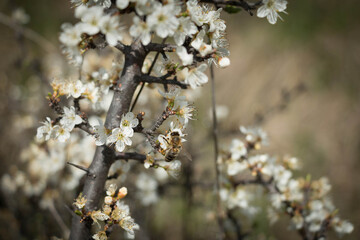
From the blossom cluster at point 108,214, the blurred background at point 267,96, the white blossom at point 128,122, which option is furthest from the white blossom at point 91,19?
the blurred background at point 267,96

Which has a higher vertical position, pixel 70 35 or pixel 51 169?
pixel 51 169

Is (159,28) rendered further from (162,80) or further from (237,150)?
(237,150)

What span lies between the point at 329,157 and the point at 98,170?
346cm

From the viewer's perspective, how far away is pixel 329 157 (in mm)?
3824

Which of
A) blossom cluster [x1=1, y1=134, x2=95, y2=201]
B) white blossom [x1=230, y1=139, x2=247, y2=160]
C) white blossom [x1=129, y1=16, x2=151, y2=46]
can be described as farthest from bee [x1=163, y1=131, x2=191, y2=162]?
blossom cluster [x1=1, y1=134, x2=95, y2=201]

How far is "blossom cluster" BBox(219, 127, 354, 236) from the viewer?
1744mm

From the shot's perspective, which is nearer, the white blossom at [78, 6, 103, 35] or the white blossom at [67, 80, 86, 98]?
the white blossom at [78, 6, 103, 35]

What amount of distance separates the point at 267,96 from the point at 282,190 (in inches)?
115

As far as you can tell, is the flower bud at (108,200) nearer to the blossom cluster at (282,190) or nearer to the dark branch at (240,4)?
the blossom cluster at (282,190)

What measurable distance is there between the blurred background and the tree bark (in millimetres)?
1404

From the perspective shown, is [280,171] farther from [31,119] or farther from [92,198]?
[31,119]

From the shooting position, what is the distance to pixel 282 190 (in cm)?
180

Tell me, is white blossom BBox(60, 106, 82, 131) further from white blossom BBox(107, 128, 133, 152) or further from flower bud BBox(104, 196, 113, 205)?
flower bud BBox(104, 196, 113, 205)

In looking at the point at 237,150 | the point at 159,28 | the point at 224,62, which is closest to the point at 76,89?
the point at 159,28
